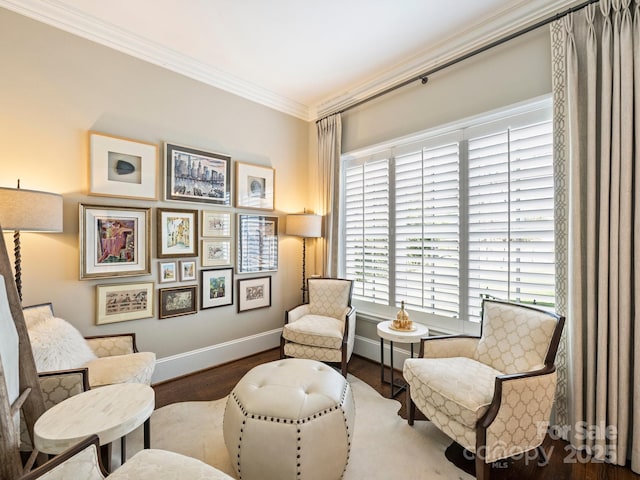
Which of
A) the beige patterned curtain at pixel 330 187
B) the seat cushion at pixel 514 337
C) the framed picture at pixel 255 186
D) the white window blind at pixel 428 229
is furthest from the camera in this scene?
the beige patterned curtain at pixel 330 187

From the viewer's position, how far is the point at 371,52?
2832 millimetres

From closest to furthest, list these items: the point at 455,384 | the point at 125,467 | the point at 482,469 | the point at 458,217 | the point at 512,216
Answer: the point at 125,467
the point at 482,469
the point at 455,384
the point at 512,216
the point at 458,217

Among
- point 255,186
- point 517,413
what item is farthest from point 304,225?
point 517,413

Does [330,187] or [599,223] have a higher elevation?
[330,187]

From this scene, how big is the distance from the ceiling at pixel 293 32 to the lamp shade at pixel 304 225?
1.57 metres

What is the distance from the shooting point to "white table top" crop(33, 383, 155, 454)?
122 cm

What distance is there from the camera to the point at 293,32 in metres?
2.54

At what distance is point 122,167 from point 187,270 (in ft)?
3.67

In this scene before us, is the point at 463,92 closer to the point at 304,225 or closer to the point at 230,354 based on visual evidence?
the point at 304,225

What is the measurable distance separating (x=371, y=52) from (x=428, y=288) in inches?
94.1

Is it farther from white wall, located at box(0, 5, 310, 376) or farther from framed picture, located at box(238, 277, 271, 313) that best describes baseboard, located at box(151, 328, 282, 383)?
framed picture, located at box(238, 277, 271, 313)

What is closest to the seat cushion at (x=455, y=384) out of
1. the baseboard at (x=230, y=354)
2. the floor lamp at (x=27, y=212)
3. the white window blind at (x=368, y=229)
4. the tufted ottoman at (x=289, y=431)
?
the tufted ottoman at (x=289, y=431)

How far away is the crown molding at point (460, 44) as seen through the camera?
7.13 ft

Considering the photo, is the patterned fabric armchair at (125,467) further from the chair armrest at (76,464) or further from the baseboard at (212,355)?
the baseboard at (212,355)
